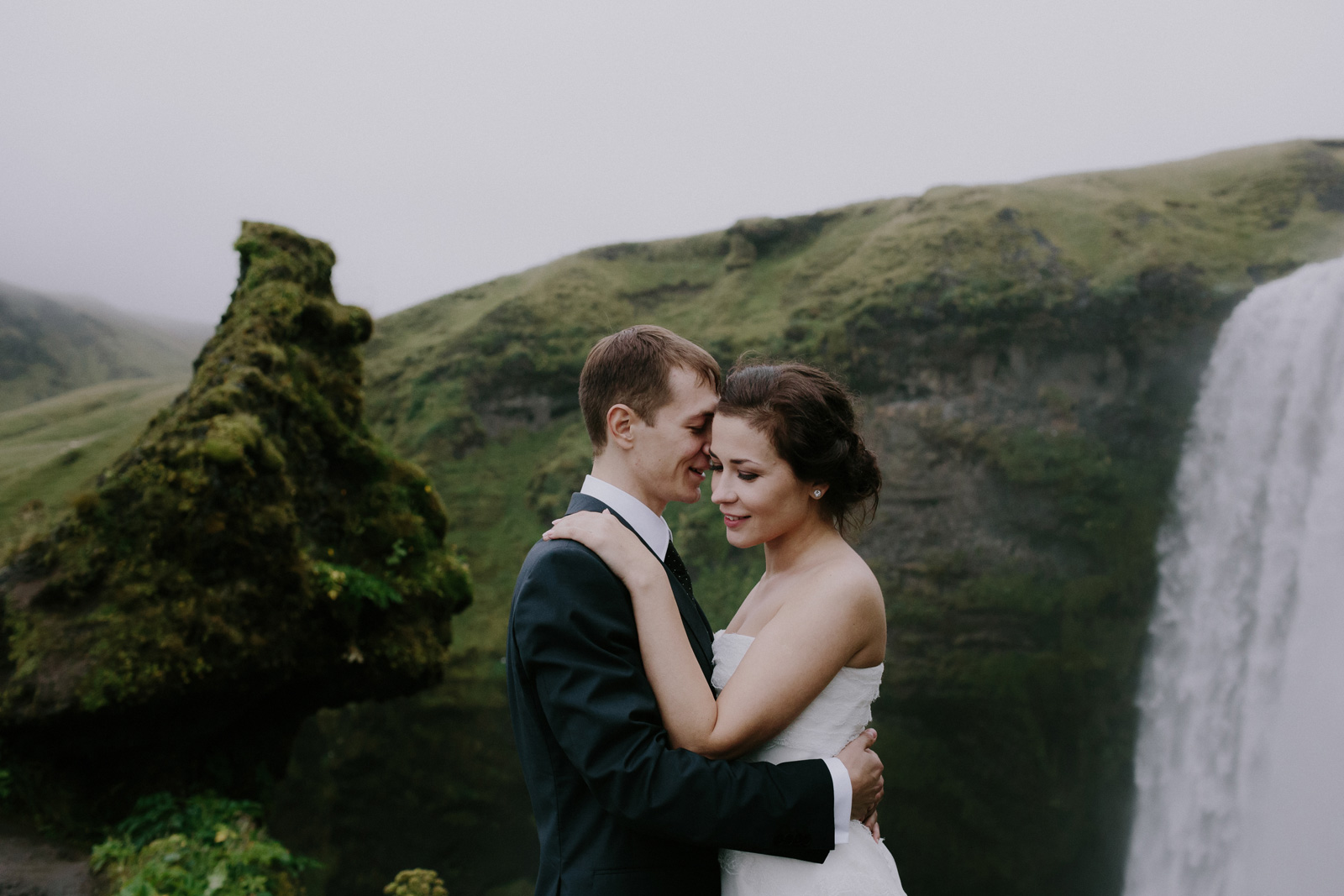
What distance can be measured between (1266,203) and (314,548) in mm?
20992

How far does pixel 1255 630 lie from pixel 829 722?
14.3 m

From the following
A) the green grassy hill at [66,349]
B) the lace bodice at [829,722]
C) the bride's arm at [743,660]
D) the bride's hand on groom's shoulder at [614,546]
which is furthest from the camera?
the green grassy hill at [66,349]

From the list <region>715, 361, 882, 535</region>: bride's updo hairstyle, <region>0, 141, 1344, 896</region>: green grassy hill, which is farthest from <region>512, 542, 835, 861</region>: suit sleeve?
<region>0, 141, 1344, 896</region>: green grassy hill

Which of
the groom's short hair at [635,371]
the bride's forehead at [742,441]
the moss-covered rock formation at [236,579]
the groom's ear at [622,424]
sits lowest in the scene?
the moss-covered rock formation at [236,579]

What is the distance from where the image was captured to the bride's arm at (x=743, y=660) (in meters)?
2.18

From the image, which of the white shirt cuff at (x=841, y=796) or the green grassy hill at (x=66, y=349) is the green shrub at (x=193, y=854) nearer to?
the white shirt cuff at (x=841, y=796)

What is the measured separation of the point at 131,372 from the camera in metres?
29.6

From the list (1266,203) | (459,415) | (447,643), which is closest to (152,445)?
(447,643)

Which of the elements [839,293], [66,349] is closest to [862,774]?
[839,293]

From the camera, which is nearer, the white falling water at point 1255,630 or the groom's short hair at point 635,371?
the groom's short hair at point 635,371

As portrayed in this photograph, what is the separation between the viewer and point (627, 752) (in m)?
2.01

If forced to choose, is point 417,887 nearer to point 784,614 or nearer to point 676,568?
point 676,568

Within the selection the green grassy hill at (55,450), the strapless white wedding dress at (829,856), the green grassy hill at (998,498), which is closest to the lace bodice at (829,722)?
the strapless white wedding dress at (829,856)

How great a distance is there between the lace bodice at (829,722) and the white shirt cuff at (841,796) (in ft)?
0.39
